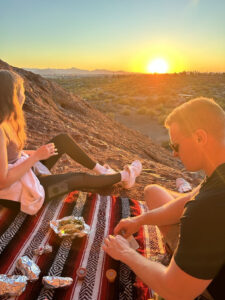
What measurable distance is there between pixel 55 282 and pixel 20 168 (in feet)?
3.40

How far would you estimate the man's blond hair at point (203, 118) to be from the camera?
4.33ft

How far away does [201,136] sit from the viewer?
134 cm

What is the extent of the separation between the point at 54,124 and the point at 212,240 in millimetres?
5444

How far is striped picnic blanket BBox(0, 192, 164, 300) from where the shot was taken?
196 cm

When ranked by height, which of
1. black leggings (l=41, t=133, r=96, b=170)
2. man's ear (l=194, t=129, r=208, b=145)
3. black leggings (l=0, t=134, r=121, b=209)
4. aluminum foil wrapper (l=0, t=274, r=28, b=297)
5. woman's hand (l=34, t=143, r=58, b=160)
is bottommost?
aluminum foil wrapper (l=0, t=274, r=28, b=297)

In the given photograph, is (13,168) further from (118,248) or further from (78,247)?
(118,248)

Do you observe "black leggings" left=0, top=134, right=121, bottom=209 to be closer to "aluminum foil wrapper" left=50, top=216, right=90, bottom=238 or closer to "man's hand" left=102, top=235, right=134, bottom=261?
"aluminum foil wrapper" left=50, top=216, right=90, bottom=238

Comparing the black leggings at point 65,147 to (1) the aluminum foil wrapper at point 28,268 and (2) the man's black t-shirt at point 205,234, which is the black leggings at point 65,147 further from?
(2) the man's black t-shirt at point 205,234

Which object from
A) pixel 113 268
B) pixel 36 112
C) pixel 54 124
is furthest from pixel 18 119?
pixel 36 112

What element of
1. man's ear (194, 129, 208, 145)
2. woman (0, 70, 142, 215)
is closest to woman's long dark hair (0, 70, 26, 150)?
woman (0, 70, 142, 215)

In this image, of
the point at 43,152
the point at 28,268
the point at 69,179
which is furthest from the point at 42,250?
the point at 69,179

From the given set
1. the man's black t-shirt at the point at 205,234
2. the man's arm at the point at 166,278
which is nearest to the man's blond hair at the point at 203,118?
the man's black t-shirt at the point at 205,234

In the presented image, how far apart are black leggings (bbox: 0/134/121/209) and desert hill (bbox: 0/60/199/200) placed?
49 centimetres

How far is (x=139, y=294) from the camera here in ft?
6.40
